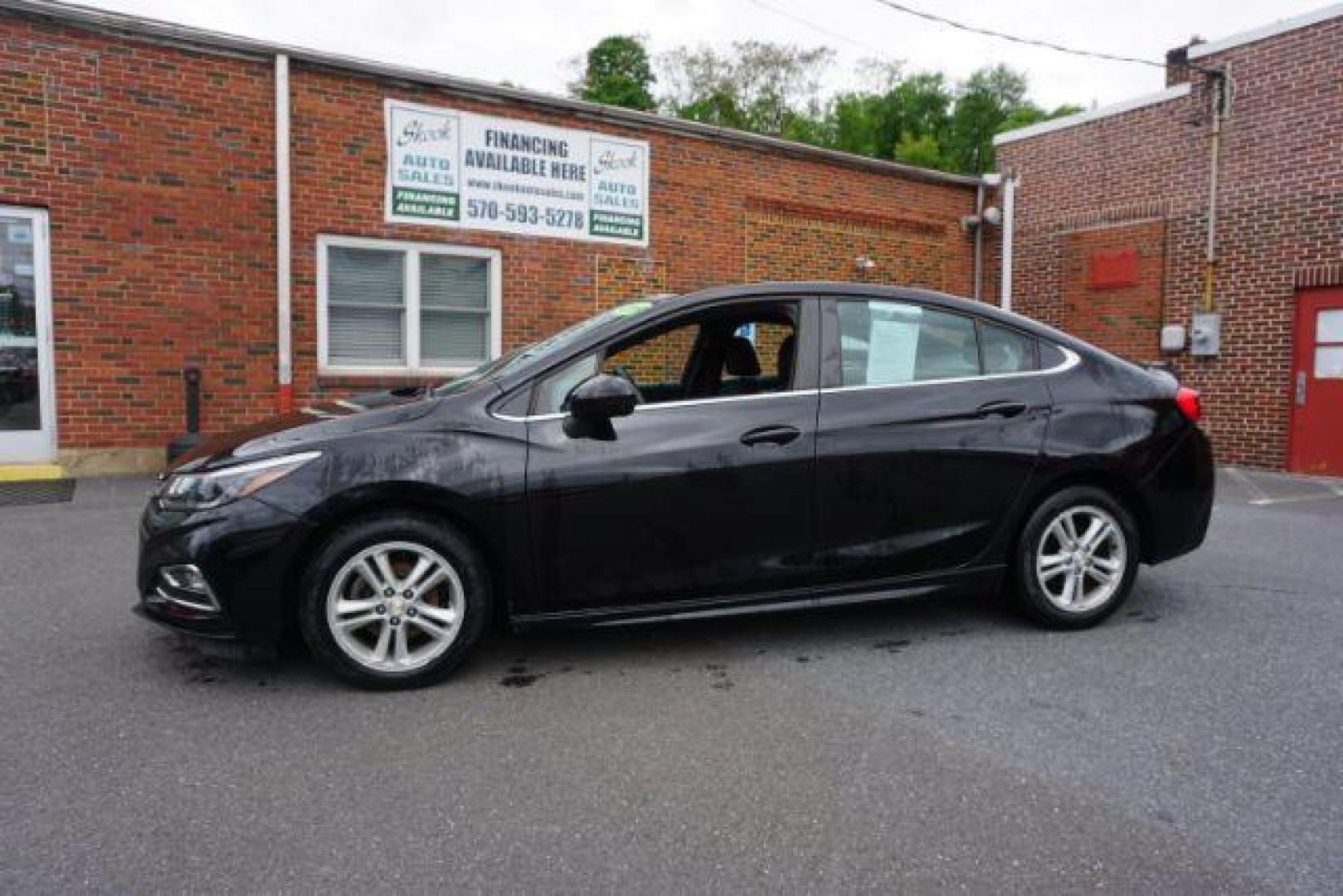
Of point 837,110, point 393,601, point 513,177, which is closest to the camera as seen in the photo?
point 393,601

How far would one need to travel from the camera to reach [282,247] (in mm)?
9008

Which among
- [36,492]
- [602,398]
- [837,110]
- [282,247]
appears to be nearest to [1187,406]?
[602,398]

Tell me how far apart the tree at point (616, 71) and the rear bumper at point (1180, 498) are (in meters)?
35.7

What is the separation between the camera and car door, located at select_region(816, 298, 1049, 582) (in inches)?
152

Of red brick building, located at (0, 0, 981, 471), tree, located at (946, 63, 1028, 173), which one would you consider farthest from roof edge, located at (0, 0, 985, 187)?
tree, located at (946, 63, 1028, 173)

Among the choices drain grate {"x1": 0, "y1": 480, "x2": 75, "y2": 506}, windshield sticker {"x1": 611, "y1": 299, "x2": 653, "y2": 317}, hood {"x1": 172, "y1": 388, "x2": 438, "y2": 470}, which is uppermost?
windshield sticker {"x1": 611, "y1": 299, "x2": 653, "y2": 317}

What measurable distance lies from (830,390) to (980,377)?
0.76m

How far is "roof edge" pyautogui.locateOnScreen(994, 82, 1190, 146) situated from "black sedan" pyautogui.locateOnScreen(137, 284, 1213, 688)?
367 inches

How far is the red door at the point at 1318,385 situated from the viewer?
10352 millimetres

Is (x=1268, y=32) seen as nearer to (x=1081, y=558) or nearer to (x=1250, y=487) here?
(x=1250, y=487)

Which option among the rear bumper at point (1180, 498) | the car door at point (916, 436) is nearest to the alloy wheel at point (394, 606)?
the car door at point (916, 436)

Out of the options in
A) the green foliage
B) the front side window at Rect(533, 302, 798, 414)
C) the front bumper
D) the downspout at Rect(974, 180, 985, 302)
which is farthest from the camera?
the green foliage

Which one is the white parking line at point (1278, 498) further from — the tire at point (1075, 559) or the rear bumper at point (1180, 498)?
the tire at point (1075, 559)

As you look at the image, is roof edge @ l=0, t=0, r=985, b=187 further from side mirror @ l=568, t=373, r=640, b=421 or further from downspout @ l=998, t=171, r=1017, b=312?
side mirror @ l=568, t=373, r=640, b=421
